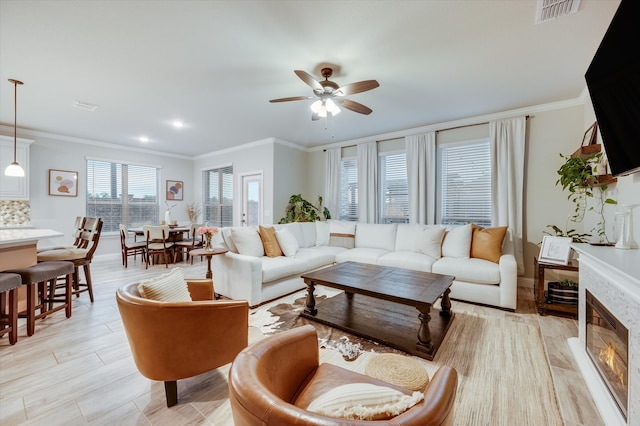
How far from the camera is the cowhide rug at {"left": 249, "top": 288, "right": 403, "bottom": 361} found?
2311 millimetres

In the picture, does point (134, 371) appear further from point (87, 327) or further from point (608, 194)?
point (608, 194)

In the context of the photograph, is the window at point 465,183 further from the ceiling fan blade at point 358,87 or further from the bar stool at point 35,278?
the bar stool at point 35,278

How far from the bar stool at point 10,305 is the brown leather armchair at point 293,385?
8.58ft

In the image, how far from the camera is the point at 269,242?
3.84 meters

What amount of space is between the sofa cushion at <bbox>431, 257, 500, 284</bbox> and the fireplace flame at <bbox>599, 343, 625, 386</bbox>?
148 centimetres

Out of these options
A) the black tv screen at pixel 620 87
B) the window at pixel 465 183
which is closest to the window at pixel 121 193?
the window at pixel 465 183

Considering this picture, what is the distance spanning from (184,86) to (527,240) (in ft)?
17.7

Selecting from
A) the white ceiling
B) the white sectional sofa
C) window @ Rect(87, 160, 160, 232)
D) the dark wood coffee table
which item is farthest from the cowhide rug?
window @ Rect(87, 160, 160, 232)

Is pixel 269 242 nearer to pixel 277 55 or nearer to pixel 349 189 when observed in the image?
pixel 277 55

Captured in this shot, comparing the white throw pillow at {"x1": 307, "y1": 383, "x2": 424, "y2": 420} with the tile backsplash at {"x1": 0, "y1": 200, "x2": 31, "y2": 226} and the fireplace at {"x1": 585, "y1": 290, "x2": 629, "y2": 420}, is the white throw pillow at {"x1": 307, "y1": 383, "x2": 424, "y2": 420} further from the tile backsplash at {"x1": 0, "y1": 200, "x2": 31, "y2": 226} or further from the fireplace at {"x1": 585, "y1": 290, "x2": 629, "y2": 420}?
the tile backsplash at {"x1": 0, "y1": 200, "x2": 31, "y2": 226}

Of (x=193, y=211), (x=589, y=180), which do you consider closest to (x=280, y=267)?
(x=589, y=180)

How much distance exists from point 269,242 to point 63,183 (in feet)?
17.0

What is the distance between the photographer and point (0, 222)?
4.91m

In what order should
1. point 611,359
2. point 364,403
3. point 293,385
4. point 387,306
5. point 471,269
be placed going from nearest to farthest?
point 364,403 → point 293,385 → point 611,359 → point 387,306 → point 471,269
